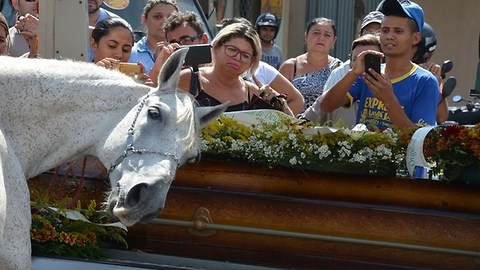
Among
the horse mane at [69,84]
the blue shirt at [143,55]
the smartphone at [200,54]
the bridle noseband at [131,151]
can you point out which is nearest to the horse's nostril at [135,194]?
the bridle noseband at [131,151]

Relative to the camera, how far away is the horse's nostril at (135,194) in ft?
12.0

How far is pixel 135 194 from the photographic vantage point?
3674mm

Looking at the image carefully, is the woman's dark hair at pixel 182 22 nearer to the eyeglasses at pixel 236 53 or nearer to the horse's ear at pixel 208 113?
the eyeglasses at pixel 236 53

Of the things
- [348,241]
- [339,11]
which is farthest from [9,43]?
[339,11]

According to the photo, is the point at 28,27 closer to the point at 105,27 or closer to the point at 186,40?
the point at 105,27

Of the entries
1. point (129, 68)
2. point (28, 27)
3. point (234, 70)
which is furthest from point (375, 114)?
point (28, 27)

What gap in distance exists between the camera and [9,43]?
6426 millimetres

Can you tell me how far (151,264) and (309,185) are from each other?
801 mm

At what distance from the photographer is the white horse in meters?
3.69

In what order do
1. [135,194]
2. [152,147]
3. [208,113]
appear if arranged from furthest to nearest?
[208,113]
[152,147]
[135,194]

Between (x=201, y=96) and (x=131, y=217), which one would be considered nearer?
(x=131, y=217)

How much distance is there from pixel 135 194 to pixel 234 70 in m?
1.94

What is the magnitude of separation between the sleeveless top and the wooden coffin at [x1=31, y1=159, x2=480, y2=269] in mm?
2139

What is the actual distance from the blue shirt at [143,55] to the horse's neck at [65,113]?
2.63 metres
